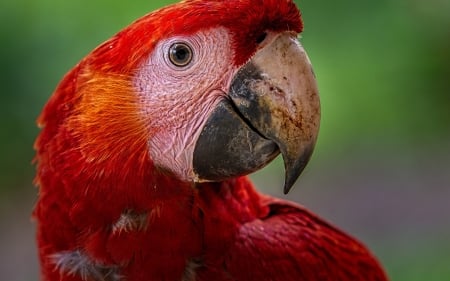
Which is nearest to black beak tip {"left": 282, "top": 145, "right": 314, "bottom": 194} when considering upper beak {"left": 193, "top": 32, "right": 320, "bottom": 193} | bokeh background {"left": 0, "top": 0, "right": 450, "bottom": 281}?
Answer: upper beak {"left": 193, "top": 32, "right": 320, "bottom": 193}

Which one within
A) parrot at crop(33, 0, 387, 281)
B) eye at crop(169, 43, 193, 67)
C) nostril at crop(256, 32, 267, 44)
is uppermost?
nostril at crop(256, 32, 267, 44)

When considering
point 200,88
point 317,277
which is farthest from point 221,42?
point 317,277

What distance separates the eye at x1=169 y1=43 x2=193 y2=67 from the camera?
1.24 m

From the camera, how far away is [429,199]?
3.13m

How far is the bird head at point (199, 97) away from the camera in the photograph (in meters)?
1.20

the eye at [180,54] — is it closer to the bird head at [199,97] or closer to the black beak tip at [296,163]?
the bird head at [199,97]

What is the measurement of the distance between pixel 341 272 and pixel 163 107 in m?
0.48

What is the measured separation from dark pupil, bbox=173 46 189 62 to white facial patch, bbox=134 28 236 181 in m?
0.01

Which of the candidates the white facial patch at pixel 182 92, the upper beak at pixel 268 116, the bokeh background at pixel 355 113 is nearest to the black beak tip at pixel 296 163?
the upper beak at pixel 268 116

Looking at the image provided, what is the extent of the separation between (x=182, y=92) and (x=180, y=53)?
63mm

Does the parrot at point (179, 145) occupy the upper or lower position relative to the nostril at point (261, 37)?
lower

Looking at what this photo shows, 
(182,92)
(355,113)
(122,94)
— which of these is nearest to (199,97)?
(182,92)

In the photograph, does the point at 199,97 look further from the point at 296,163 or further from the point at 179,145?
the point at 296,163

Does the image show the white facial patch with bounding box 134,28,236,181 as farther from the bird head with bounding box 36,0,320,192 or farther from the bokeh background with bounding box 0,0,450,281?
the bokeh background with bounding box 0,0,450,281
